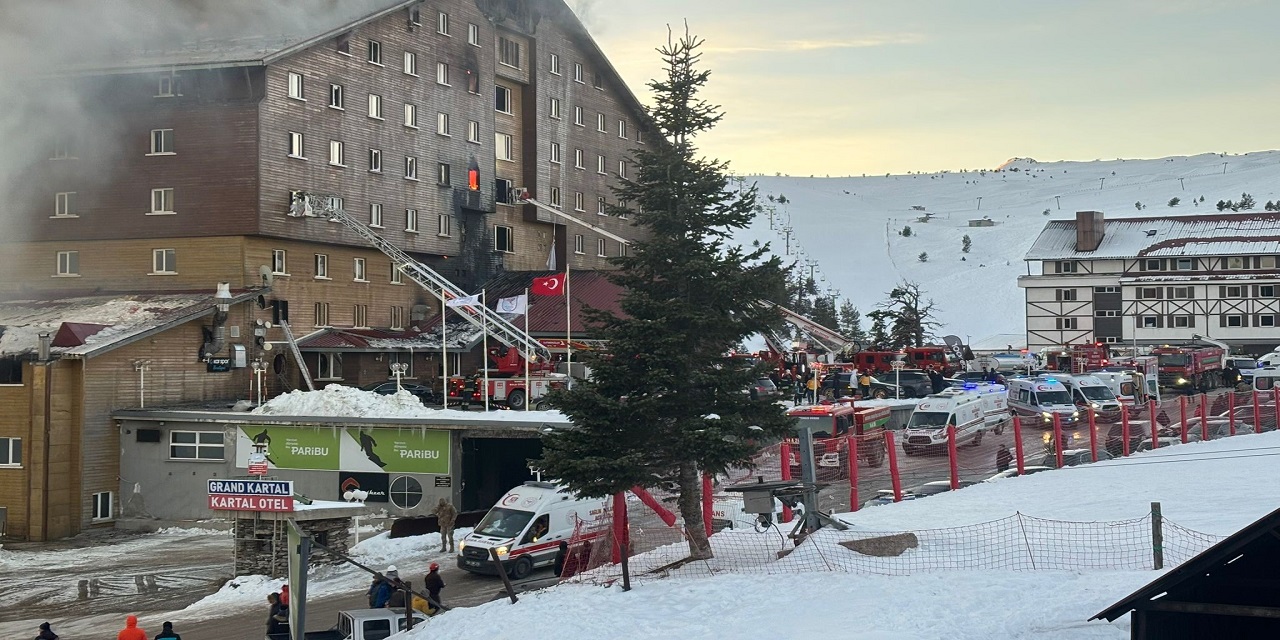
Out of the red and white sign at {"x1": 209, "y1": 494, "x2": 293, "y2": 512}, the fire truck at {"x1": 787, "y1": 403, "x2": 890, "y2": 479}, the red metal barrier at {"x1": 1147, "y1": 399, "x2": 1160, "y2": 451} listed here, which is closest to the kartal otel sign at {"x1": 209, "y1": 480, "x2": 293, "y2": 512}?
the red and white sign at {"x1": 209, "y1": 494, "x2": 293, "y2": 512}

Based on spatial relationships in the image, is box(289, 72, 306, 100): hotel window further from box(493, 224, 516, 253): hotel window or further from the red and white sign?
the red and white sign

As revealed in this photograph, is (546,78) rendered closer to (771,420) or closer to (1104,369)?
(1104,369)

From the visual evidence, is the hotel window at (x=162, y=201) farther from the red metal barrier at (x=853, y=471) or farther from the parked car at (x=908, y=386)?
the red metal barrier at (x=853, y=471)

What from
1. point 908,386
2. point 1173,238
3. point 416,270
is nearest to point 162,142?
point 416,270

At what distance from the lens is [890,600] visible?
16.7 m

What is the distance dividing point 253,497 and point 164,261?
928 inches

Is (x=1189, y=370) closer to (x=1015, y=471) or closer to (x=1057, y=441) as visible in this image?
(x=1057, y=441)

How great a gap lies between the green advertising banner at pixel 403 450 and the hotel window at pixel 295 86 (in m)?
17.2

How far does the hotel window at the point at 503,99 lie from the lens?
6075 centimetres

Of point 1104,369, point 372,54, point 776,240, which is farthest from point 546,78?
point 776,240

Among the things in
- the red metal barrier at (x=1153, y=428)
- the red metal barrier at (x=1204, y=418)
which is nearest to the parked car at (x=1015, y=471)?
the red metal barrier at (x=1153, y=428)

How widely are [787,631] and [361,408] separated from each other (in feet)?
81.8

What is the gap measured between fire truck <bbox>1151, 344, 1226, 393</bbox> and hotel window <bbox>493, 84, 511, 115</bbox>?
3616cm

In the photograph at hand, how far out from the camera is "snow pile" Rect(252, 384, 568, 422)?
37.5 m
